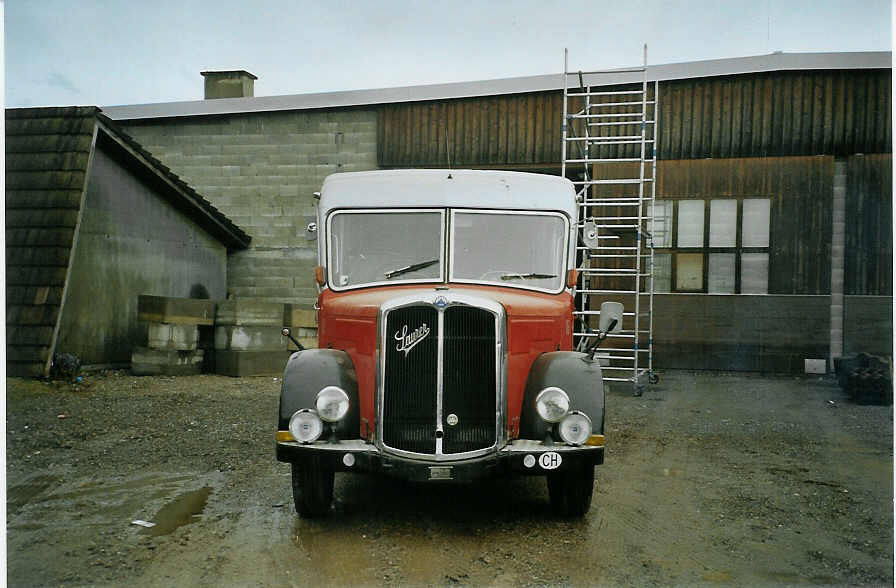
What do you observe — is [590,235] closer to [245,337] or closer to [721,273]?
[245,337]

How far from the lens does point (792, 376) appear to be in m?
11.7

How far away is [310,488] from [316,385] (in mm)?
673

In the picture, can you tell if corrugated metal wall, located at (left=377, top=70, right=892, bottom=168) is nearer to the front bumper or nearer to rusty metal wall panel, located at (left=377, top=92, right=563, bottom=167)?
rusty metal wall panel, located at (left=377, top=92, right=563, bottom=167)

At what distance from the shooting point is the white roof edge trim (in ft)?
38.1

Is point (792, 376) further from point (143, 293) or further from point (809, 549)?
point (143, 293)

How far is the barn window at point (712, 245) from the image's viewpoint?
39.8ft

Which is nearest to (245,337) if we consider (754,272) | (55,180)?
(55,180)

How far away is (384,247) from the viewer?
5.16 metres

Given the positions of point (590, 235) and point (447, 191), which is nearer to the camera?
point (447, 191)

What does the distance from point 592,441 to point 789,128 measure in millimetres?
9300

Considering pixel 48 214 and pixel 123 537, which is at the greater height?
pixel 48 214

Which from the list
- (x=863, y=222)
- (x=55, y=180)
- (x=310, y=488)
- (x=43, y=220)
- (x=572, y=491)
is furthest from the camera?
(x=863, y=222)

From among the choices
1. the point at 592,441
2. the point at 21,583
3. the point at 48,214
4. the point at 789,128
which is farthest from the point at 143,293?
the point at 789,128

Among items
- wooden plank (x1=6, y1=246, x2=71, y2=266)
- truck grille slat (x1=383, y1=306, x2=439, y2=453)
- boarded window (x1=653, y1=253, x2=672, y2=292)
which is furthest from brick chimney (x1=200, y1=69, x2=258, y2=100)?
truck grille slat (x1=383, y1=306, x2=439, y2=453)
